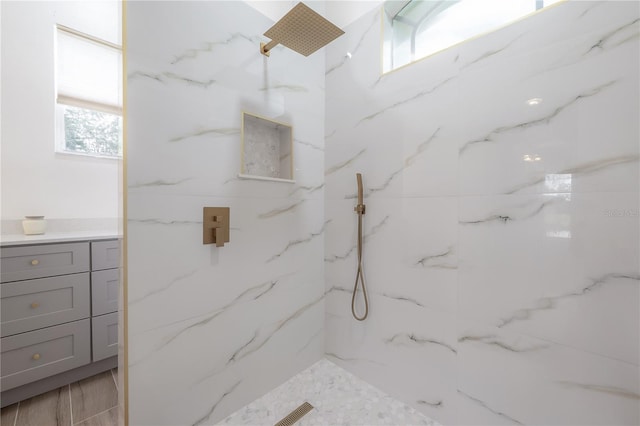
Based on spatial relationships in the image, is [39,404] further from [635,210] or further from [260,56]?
[635,210]

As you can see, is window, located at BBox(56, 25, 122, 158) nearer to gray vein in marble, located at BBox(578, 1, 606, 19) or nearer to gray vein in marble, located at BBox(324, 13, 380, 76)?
gray vein in marble, located at BBox(324, 13, 380, 76)

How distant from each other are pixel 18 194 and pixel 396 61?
269 centimetres

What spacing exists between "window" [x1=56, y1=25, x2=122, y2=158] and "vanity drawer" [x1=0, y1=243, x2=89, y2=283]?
0.88 m

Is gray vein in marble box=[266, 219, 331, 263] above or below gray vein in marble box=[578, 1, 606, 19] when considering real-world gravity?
below

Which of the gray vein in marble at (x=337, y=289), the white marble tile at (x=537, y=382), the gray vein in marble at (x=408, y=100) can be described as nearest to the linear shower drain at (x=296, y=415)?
the gray vein in marble at (x=337, y=289)

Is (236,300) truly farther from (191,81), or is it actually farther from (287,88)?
(287,88)

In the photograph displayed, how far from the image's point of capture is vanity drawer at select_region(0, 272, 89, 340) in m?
1.45

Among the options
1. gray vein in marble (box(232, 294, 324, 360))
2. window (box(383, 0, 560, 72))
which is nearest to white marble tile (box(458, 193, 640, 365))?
window (box(383, 0, 560, 72))

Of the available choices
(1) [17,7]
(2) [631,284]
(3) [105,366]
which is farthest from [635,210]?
(1) [17,7]

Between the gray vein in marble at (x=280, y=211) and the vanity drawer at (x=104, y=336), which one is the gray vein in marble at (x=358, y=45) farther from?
the vanity drawer at (x=104, y=336)

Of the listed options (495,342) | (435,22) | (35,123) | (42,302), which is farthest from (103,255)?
(435,22)

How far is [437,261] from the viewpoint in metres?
1.28

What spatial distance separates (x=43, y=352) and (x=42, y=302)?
0.30 meters

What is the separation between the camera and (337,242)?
1.72 m
